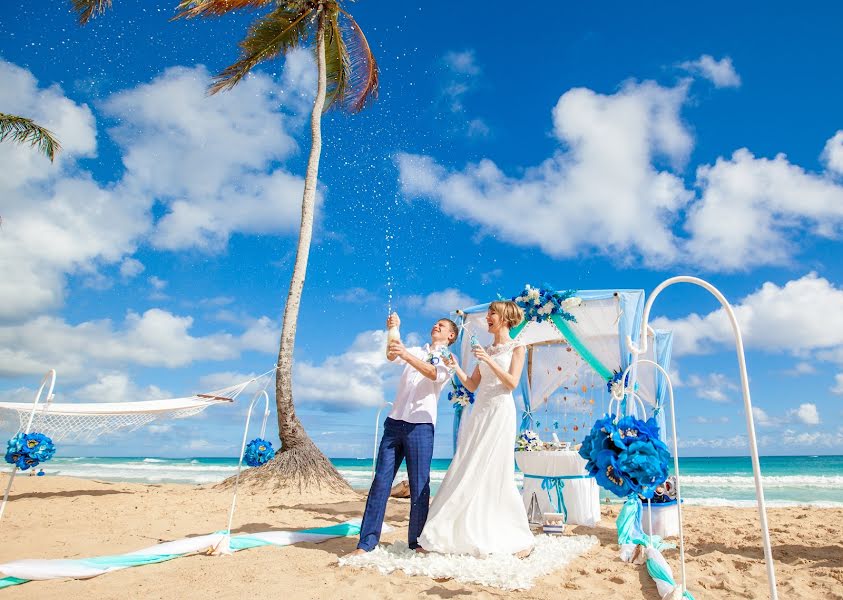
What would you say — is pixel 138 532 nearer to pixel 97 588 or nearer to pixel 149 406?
pixel 97 588

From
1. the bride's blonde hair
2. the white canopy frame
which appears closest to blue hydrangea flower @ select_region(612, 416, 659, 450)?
the white canopy frame

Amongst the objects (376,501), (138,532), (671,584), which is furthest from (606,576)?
(138,532)

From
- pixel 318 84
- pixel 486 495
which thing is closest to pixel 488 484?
pixel 486 495

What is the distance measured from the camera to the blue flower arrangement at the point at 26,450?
14.7ft

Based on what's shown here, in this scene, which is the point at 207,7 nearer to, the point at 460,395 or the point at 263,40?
the point at 263,40

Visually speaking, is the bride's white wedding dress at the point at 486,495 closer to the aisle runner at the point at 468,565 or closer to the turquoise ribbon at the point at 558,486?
the aisle runner at the point at 468,565

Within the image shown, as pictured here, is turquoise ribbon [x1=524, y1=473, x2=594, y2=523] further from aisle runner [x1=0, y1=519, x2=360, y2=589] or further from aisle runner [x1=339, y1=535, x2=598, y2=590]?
aisle runner [x1=0, y1=519, x2=360, y2=589]

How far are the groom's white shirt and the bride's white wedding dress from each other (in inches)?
12.1

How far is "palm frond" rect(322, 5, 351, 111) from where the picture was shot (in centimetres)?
1041

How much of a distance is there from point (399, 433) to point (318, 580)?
3.48ft

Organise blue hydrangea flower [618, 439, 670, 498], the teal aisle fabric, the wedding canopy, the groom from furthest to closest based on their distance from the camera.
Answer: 1. the wedding canopy
2. the groom
3. the teal aisle fabric
4. blue hydrangea flower [618, 439, 670, 498]

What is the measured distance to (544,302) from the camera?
7.09m

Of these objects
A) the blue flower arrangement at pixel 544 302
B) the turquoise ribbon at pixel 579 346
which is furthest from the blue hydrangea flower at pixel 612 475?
the turquoise ribbon at pixel 579 346

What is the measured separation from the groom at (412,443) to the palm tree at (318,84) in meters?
4.39
